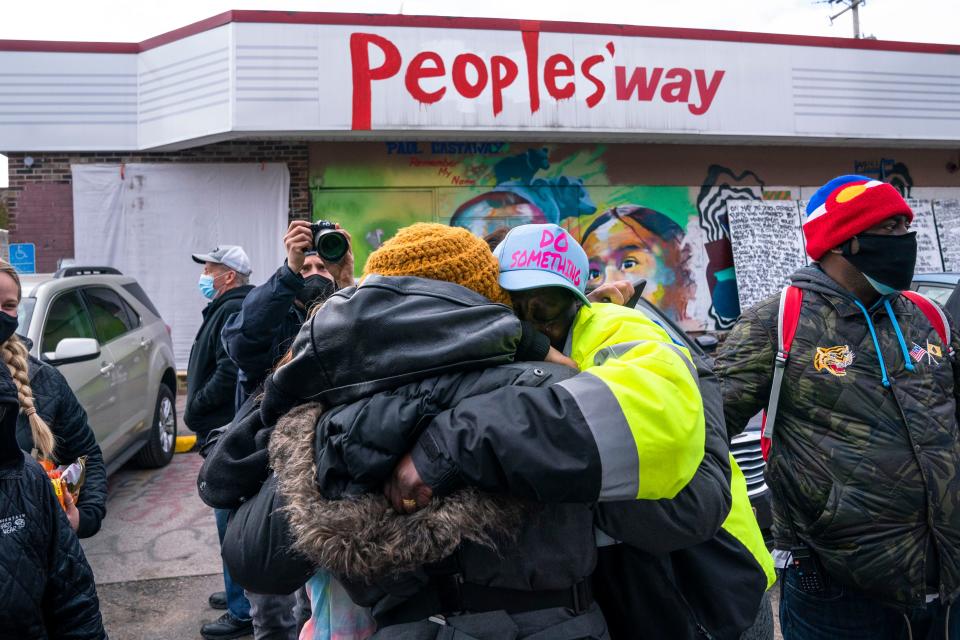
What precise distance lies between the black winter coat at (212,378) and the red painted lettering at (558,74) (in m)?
7.35

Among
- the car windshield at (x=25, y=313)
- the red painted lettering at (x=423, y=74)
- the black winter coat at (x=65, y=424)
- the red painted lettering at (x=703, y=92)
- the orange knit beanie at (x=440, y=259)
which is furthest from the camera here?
the red painted lettering at (x=703, y=92)

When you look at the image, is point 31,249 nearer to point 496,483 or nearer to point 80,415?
point 80,415

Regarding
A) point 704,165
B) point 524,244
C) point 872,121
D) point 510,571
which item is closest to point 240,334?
point 524,244

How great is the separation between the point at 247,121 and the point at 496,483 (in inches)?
359

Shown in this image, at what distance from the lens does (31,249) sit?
1020cm

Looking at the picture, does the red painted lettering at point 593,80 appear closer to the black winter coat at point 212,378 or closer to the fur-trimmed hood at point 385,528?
the black winter coat at point 212,378

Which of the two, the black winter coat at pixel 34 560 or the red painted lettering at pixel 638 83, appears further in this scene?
the red painted lettering at pixel 638 83

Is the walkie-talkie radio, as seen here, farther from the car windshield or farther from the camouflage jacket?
the car windshield

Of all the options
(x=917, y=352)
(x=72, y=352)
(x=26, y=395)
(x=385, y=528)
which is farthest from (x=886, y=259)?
(x=72, y=352)

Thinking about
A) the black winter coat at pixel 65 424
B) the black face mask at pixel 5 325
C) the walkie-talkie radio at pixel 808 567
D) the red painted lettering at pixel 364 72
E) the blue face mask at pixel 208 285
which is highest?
the red painted lettering at pixel 364 72

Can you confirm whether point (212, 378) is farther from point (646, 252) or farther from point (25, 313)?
point (646, 252)

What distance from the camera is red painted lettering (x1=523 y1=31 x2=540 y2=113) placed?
33.5ft

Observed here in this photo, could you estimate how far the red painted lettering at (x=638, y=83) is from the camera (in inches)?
415

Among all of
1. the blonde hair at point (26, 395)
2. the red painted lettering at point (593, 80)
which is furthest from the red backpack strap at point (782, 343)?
the red painted lettering at point (593, 80)
